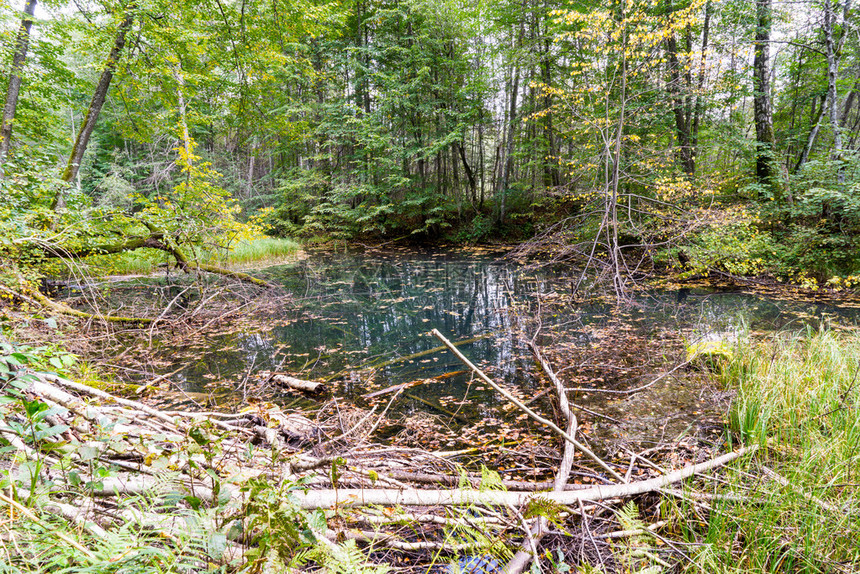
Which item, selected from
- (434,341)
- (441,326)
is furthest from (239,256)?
(434,341)

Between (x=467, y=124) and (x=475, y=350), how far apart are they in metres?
12.8

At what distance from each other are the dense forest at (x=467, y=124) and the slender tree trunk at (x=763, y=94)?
7 centimetres

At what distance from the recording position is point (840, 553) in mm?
1514

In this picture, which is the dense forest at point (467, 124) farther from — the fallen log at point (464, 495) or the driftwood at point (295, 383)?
the fallen log at point (464, 495)

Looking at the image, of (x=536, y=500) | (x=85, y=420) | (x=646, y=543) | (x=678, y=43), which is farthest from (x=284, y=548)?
(x=678, y=43)

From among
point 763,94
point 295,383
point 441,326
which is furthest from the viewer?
point 763,94

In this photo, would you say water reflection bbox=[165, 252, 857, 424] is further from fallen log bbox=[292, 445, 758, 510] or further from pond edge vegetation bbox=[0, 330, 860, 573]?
pond edge vegetation bbox=[0, 330, 860, 573]

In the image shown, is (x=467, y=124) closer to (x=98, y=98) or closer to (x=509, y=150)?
(x=509, y=150)

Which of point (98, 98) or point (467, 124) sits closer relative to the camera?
point (98, 98)

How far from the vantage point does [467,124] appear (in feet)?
50.9

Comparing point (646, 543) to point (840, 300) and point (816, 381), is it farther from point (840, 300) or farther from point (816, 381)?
point (840, 300)

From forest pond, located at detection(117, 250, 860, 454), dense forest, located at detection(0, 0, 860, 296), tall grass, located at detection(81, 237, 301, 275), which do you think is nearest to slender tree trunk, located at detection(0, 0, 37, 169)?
dense forest, located at detection(0, 0, 860, 296)

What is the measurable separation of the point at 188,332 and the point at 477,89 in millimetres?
14117

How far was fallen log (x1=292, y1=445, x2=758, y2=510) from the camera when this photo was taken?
1600mm
